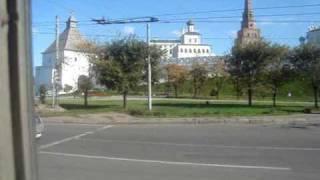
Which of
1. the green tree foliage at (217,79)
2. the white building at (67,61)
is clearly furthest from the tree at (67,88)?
the green tree foliage at (217,79)

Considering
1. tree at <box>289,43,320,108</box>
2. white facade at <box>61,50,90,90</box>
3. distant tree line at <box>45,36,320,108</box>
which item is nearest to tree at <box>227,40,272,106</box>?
distant tree line at <box>45,36,320,108</box>

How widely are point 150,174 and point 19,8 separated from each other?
31.5 feet

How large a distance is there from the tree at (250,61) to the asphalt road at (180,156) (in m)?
23.2

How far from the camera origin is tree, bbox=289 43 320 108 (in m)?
41.6

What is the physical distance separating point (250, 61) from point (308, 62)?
424cm

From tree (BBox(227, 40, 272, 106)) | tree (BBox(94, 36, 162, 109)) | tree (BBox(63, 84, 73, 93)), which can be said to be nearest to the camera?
tree (BBox(94, 36, 162, 109))

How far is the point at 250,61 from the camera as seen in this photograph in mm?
44938

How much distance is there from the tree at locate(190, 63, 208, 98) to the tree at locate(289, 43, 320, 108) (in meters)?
38.7

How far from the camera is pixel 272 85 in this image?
4578 centimetres

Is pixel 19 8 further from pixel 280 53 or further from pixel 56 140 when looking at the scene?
pixel 280 53

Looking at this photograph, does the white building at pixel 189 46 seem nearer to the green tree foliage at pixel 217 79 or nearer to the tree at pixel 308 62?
the green tree foliage at pixel 217 79

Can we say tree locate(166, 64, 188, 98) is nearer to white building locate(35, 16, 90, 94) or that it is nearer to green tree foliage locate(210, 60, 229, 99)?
green tree foliage locate(210, 60, 229, 99)

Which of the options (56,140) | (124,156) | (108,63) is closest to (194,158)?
(124,156)

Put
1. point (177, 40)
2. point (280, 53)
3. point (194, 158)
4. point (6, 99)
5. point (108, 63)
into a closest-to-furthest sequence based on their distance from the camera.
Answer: point (6, 99), point (194, 158), point (108, 63), point (280, 53), point (177, 40)
